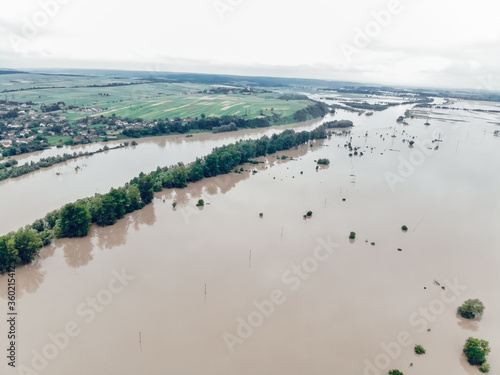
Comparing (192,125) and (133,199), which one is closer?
(133,199)

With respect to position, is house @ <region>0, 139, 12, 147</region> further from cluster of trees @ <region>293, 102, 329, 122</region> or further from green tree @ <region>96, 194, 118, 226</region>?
cluster of trees @ <region>293, 102, 329, 122</region>

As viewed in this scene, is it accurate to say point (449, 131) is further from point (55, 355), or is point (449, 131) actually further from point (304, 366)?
point (55, 355)

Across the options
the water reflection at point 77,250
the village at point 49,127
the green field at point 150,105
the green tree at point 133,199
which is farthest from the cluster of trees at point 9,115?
the water reflection at point 77,250

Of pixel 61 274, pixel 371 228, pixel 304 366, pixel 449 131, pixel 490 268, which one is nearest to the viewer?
pixel 304 366

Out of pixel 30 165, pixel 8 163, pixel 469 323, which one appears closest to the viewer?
pixel 469 323

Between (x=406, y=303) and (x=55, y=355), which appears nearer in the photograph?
(x=55, y=355)

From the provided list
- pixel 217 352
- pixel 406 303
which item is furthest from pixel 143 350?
pixel 406 303

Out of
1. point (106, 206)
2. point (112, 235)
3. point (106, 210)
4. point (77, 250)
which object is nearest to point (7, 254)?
point (77, 250)

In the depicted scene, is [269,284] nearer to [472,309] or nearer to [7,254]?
[472,309]
